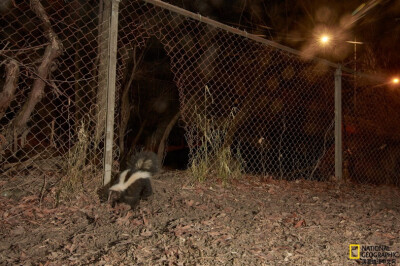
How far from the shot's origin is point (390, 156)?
6195 mm

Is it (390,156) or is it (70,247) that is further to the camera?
(390,156)

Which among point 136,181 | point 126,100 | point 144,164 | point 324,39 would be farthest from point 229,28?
point 126,100

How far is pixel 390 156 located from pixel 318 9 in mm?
3345

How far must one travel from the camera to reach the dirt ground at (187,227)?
196cm

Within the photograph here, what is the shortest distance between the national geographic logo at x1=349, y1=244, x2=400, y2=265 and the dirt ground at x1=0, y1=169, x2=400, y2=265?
0.05m

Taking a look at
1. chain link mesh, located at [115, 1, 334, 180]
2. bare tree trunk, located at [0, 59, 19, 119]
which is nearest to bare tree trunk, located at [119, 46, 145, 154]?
chain link mesh, located at [115, 1, 334, 180]

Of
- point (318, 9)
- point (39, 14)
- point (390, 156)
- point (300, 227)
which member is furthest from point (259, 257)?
point (318, 9)

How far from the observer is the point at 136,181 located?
119 inches

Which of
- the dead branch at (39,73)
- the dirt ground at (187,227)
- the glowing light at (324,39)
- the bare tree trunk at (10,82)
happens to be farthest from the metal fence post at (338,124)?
the bare tree trunk at (10,82)

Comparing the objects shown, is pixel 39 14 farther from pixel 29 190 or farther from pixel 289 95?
pixel 289 95

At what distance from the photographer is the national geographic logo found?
80.7 inches

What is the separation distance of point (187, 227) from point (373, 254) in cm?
127

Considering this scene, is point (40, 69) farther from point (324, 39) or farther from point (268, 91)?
point (324, 39)

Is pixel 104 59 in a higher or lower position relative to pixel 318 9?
lower
